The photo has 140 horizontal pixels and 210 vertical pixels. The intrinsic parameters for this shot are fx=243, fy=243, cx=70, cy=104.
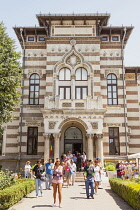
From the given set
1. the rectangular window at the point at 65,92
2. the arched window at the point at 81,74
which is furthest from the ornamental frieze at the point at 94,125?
the arched window at the point at 81,74

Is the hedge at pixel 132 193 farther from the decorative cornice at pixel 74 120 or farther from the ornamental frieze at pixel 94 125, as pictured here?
the decorative cornice at pixel 74 120

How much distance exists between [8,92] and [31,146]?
8490 mm

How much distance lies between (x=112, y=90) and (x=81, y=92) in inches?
133

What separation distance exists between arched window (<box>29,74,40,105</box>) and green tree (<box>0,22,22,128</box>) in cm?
679

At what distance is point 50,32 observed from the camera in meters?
26.3

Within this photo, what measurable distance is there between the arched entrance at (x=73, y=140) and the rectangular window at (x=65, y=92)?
3.38m

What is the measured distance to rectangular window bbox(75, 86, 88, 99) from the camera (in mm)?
24875

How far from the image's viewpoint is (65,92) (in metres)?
25.0

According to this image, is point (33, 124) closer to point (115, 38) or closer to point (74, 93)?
point (74, 93)

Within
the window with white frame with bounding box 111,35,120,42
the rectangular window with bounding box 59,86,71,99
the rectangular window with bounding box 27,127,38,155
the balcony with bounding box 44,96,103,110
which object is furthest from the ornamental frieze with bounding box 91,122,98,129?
the window with white frame with bounding box 111,35,120,42

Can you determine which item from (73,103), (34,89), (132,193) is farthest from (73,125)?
(132,193)

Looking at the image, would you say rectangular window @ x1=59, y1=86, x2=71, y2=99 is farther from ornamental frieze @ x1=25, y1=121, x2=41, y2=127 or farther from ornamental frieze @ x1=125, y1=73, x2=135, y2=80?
ornamental frieze @ x1=125, y1=73, x2=135, y2=80

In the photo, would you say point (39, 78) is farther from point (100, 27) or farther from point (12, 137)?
point (100, 27)

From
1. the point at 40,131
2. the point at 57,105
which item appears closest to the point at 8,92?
the point at 57,105
